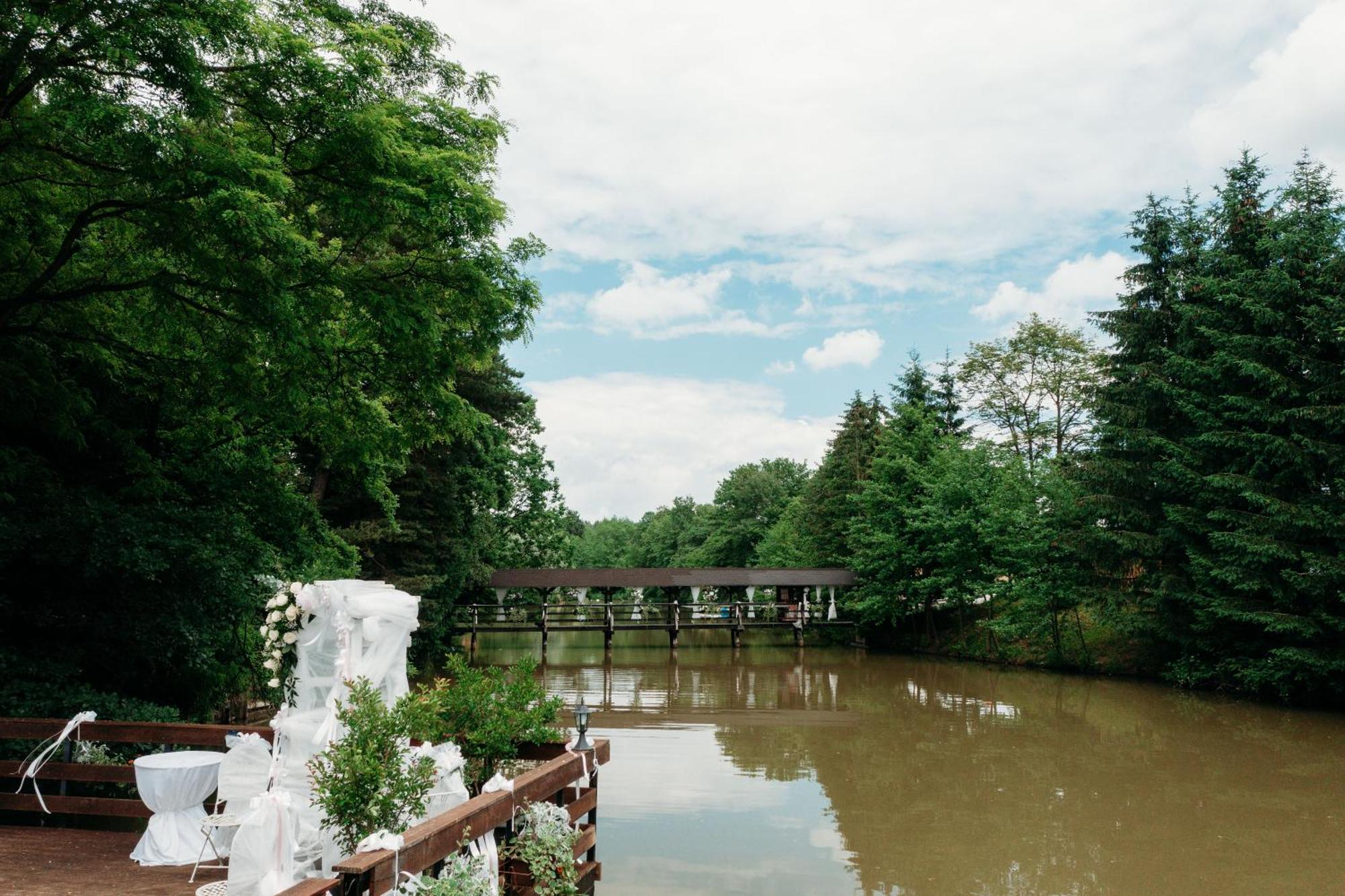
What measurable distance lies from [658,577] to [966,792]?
20416mm

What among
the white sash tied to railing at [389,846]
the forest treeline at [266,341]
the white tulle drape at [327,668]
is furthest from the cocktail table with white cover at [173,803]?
the forest treeline at [266,341]

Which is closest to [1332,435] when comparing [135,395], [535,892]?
[535,892]

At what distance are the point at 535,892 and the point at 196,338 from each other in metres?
6.26

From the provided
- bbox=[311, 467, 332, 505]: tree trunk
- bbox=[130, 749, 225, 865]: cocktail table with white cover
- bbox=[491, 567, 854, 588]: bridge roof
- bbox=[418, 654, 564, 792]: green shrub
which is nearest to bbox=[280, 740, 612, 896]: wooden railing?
bbox=[418, 654, 564, 792]: green shrub

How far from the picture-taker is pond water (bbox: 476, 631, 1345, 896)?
712 centimetres

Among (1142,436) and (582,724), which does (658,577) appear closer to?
(1142,436)

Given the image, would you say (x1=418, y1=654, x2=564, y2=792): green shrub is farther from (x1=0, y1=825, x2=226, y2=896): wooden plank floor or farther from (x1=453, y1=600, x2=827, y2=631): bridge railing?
(x1=453, y1=600, x2=827, y2=631): bridge railing

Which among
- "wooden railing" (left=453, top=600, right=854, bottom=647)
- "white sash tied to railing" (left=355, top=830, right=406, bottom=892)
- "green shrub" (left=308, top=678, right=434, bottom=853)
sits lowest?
"wooden railing" (left=453, top=600, right=854, bottom=647)

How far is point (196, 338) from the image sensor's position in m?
8.25

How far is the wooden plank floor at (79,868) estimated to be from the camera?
13.9 feet

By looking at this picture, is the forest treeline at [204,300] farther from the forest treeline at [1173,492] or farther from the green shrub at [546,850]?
the forest treeline at [1173,492]

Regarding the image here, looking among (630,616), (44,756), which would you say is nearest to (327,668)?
(44,756)

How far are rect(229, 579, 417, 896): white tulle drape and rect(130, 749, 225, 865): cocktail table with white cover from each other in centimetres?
48

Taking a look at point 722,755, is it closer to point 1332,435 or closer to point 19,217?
point 19,217
